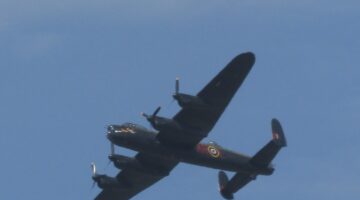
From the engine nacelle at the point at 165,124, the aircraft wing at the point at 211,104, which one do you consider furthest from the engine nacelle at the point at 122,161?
the engine nacelle at the point at 165,124

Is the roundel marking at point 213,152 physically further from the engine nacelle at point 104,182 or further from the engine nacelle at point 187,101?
the engine nacelle at point 104,182

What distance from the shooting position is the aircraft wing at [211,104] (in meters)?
81.1

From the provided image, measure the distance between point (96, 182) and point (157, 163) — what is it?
13.6 ft

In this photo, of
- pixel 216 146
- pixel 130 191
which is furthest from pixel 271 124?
pixel 130 191

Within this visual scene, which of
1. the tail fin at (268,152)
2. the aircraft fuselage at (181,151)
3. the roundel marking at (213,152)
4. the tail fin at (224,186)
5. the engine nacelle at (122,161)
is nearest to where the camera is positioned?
the aircraft fuselage at (181,151)

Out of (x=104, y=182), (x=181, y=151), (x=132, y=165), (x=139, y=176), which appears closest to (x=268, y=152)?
(x=181, y=151)

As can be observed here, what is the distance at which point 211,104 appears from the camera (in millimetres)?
82125

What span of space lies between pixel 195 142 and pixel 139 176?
21.4 ft

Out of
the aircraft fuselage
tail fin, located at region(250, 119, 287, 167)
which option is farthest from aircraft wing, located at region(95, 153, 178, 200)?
tail fin, located at region(250, 119, 287, 167)

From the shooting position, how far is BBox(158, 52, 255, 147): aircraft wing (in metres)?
81.1

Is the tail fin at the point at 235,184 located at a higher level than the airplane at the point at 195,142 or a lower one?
lower

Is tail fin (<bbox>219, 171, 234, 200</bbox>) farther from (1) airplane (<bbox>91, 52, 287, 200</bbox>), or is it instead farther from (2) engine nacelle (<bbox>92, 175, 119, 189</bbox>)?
(2) engine nacelle (<bbox>92, 175, 119, 189</bbox>)

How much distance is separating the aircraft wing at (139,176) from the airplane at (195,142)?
0.19ft

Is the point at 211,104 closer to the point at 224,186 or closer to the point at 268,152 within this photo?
the point at 268,152
